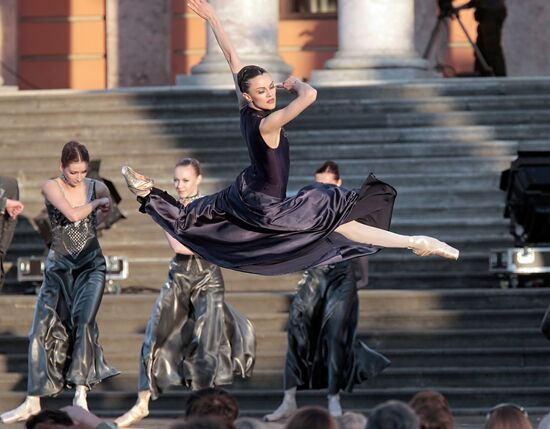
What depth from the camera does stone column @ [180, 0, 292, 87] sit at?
22.0 m

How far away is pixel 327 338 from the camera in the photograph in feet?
47.3

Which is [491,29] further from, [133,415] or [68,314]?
[133,415]

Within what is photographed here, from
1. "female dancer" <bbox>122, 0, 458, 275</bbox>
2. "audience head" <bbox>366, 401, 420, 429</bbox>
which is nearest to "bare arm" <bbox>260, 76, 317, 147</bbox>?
"female dancer" <bbox>122, 0, 458, 275</bbox>

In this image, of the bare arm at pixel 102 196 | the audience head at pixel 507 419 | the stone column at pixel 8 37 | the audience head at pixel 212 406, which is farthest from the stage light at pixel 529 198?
the stone column at pixel 8 37

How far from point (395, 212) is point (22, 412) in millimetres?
6020

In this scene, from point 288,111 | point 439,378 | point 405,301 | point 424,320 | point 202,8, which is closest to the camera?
point 288,111

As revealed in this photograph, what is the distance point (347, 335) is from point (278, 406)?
99 centimetres

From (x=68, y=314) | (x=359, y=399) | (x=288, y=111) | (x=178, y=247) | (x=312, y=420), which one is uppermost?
(x=288, y=111)

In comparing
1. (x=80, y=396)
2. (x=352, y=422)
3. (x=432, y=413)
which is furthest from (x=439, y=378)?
(x=432, y=413)

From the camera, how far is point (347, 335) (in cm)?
1443

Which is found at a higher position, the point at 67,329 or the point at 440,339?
the point at 67,329

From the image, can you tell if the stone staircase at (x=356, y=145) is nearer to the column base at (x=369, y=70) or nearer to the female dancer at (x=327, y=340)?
the column base at (x=369, y=70)

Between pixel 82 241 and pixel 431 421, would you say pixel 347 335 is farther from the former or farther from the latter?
pixel 431 421

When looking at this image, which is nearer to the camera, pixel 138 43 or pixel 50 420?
pixel 50 420
